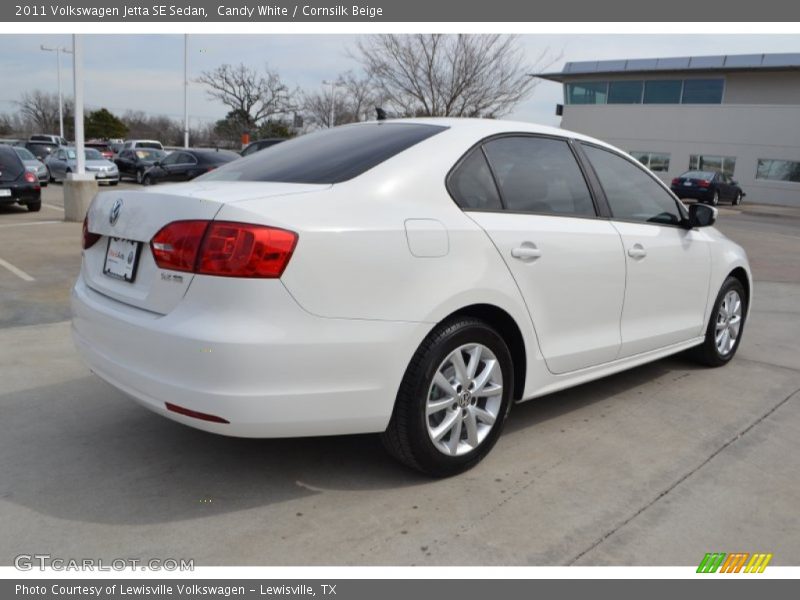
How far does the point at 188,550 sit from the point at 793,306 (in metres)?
7.58

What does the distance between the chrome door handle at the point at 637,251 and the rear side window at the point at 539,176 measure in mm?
339

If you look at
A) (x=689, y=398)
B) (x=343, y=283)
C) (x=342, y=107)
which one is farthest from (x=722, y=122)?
(x=343, y=283)

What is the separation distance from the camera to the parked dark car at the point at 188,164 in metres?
17.9

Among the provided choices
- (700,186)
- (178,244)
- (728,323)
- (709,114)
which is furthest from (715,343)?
(709,114)

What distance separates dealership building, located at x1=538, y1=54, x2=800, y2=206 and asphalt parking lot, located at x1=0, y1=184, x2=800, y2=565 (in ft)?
117

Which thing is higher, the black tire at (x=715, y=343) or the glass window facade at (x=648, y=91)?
the glass window facade at (x=648, y=91)

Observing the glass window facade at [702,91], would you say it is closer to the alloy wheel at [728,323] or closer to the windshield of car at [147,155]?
the windshield of car at [147,155]

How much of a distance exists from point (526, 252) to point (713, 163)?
126ft

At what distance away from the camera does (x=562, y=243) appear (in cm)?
360

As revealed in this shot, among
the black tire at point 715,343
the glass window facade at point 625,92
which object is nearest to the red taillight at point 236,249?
the black tire at point 715,343

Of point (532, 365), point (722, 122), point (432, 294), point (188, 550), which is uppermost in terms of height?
point (722, 122)

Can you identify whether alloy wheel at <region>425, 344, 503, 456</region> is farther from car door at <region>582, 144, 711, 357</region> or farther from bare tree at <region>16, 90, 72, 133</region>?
bare tree at <region>16, 90, 72, 133</region>
